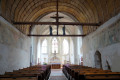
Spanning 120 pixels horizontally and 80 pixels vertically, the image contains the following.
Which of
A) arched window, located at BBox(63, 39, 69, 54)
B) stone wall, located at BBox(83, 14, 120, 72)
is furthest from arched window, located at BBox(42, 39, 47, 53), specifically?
stone wall, located at BBox(83, 14, 120, 72)

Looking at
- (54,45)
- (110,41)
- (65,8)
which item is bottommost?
(110,41)

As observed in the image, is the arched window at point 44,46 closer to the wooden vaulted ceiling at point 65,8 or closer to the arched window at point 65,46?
the arched window at point 65,46

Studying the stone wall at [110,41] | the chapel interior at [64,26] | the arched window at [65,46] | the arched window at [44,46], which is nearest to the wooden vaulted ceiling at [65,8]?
the chapel interior at [64,26]

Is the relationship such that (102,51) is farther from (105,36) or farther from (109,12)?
(109,12)

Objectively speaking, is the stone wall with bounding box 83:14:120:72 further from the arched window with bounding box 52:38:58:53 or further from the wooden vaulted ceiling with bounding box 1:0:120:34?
the arched window with bounding box 52:38:58:53

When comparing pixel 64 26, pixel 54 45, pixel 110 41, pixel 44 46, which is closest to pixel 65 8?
pixel 64 26

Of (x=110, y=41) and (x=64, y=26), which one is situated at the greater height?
(x=64, y=26)

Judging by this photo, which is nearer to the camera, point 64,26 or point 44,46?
point 64,26

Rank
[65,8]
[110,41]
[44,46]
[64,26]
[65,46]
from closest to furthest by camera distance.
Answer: [110,41] → [64,26] → [65,8] → [65,46] → [44,46]

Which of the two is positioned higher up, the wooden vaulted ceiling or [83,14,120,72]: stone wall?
the wooden vaulted ceiling

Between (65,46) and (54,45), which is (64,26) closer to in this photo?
(65,46)

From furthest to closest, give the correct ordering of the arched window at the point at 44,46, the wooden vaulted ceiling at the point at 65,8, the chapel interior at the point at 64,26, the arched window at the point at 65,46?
the arched window at the point at 44,46 < the arched window at the point at 65,46 < the wooden vaulted ceiling at the point at 65,8 < the chapel interior at the point at 64,26

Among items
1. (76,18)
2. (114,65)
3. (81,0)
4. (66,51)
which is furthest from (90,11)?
(66,51)

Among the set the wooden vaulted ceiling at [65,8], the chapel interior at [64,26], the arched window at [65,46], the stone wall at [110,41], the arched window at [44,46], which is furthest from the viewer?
the arched window at [44,46]
